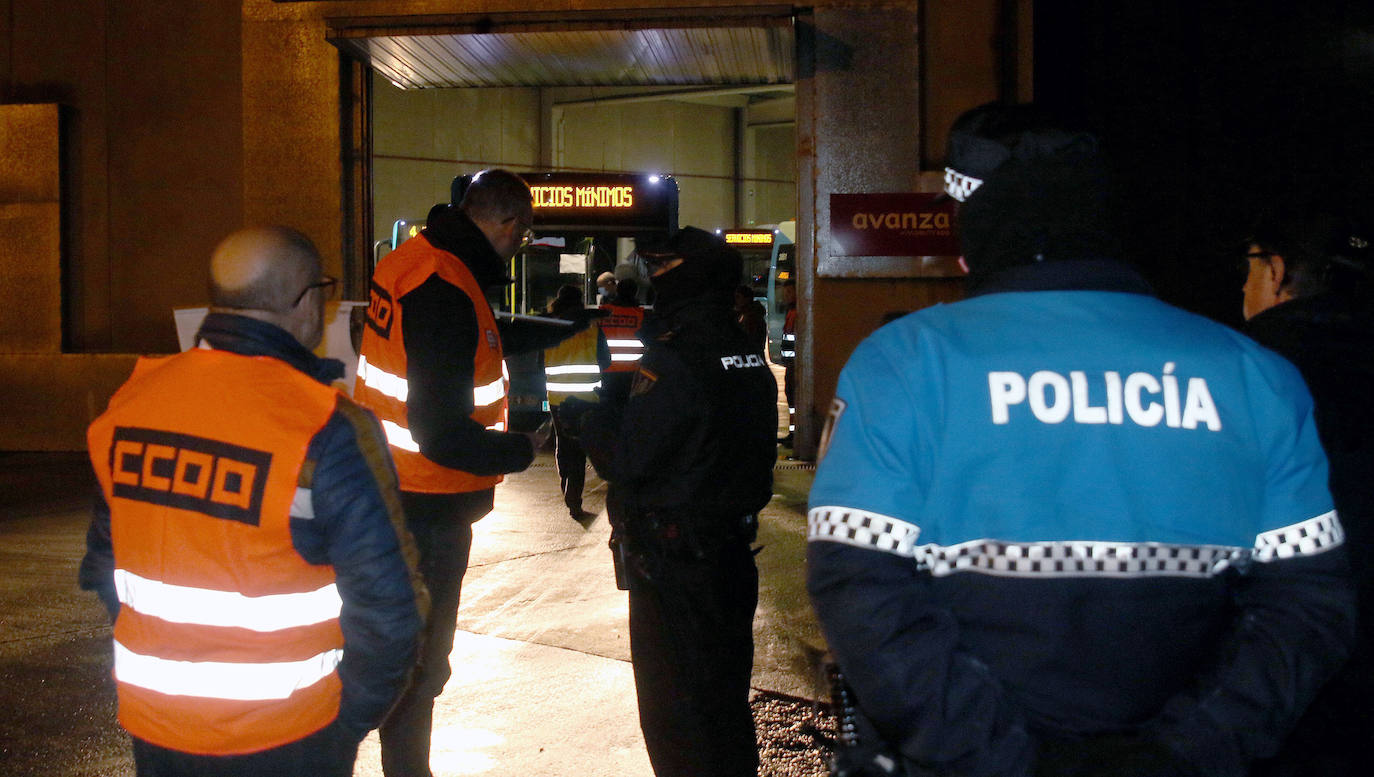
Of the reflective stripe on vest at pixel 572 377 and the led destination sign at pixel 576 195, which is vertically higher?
the led destination sign at pixel 576 195

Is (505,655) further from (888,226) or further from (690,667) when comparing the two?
(888,226)

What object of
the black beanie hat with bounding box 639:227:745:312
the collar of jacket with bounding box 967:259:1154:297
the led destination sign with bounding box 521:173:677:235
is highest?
the led destination sign with bounding box 521:173:677:235

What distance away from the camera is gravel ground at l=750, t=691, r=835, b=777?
3.98 m

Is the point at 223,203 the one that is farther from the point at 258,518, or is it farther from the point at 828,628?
the point at 828,628

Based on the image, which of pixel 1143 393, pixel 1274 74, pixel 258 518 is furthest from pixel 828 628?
pixel 1274 74

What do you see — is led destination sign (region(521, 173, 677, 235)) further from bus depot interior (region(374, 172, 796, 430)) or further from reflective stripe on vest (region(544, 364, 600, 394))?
reflective stripe on vest (region(544, 364, 600, 394))

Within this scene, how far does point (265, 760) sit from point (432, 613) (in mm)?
1209

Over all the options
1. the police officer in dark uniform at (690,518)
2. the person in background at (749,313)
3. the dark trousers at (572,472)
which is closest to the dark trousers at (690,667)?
the police officer in dark uniform at (690,518)

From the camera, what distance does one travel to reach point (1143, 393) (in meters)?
1.60

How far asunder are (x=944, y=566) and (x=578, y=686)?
138 inches

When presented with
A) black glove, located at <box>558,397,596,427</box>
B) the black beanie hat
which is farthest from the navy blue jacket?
black glove, located at <box>558,397,596,427</box>

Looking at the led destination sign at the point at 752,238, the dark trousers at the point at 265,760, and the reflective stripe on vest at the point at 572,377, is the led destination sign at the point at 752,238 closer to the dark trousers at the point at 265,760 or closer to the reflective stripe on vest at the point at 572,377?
the reflective stripe on vest at the point at 572,377

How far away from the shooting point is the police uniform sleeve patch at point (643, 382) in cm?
326

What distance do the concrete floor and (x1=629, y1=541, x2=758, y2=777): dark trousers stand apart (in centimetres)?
75
